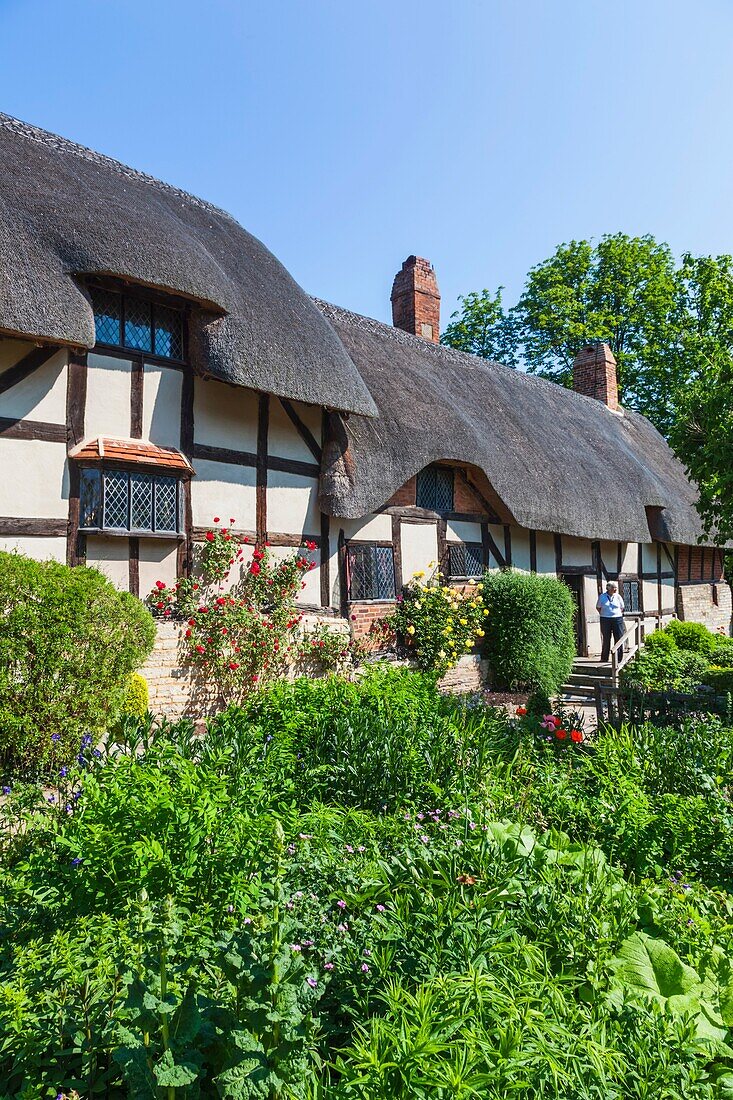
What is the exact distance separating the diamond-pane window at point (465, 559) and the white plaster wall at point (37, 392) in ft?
21.8

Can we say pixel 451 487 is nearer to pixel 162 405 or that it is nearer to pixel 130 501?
pixel 162 405

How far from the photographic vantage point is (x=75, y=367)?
24.6 ft

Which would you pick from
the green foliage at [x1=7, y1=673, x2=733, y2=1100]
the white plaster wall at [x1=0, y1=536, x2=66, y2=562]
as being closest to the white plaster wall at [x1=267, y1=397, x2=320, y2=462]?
the white plaster wall at [x1=0, y1=536, x2=66, y2=562]

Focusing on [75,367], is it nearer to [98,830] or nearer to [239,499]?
[239,499]

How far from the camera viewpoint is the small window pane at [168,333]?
8.27 meters

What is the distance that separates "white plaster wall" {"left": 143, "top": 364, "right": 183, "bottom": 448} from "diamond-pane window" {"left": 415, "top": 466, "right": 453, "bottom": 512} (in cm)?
446

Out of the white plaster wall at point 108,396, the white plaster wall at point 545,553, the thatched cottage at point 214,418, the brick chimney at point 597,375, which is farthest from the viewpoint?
the brick chimney at point 597,375

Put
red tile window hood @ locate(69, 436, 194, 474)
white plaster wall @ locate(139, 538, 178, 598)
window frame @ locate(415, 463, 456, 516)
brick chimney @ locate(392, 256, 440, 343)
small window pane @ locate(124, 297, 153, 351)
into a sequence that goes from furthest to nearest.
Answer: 1. brick chimney @ locate(392, 256, 440, 343)
2. window frame @ locate(415, 463, 456, 516)
3. small window pane @ locate(124, 297, 153, 351)
4. white plaster wall @ locate(139, 538, 178, 598)
5. red tile window hood @ locate(69, 436, 194, 474)

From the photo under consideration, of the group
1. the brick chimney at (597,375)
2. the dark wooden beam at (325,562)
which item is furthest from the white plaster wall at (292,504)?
the brick chimney at (597,375)

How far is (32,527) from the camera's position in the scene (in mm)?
7031

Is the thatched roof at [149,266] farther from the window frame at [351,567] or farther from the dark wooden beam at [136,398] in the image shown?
the window frame at [351,567]

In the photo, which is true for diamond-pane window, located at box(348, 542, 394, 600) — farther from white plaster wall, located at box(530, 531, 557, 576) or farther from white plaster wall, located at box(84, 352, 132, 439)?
white plaster wall, located at box(530, 531, 557, 576)

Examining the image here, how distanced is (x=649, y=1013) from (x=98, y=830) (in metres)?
2.24

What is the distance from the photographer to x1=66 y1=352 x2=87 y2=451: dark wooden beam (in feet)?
24.2
